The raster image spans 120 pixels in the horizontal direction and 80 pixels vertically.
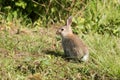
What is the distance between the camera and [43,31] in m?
7.42

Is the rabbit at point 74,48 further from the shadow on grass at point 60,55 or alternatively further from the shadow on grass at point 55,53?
the shadow on grass at point 55,53

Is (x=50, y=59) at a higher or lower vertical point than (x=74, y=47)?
lower

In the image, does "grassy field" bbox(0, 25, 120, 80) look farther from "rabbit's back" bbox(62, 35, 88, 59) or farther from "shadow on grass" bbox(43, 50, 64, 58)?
"rabbit's back" bbox(62, 35, 88, 59)

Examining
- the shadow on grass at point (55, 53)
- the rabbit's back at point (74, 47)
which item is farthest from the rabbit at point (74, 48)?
the shadow on grass at point (55, 53)

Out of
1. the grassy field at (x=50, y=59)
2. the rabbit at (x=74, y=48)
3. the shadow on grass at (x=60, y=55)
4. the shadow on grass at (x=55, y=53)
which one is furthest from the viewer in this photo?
the shadow on grass at (x=55, y=53)

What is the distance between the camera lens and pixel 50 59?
614 cm

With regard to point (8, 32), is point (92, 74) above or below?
below

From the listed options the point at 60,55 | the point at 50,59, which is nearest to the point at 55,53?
the point at 60,55

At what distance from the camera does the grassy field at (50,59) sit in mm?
5684

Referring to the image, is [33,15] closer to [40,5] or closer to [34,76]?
[40,5]

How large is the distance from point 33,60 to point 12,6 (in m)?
1.92

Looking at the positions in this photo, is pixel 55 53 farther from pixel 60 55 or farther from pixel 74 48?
pixel 74 48

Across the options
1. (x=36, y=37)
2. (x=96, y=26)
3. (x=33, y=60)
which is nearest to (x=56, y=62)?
(x=33, y=60)

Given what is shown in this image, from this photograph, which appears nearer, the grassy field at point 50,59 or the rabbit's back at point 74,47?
the grassy field at point 50,59
